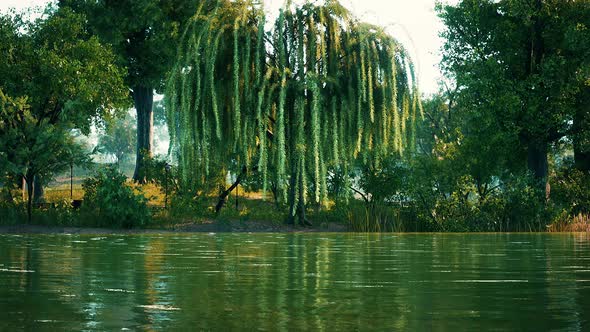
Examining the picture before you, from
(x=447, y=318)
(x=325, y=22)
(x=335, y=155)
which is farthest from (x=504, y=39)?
(x=447, y=318)

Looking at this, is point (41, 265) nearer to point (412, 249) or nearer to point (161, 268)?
point (161, 268)

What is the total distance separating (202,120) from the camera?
27.8 meters

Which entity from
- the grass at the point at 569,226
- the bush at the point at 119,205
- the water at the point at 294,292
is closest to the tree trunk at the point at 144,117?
the bush at the point at 119,205

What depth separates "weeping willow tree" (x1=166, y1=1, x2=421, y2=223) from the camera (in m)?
26.8

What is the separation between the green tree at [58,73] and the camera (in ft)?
120

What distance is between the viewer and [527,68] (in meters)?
40.2

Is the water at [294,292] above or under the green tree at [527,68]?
under

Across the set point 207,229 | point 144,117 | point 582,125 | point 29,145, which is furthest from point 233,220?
point 144,117

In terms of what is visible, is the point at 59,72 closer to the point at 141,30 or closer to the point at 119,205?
the point at 119,205

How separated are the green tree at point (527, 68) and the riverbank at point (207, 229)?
9.95 metres

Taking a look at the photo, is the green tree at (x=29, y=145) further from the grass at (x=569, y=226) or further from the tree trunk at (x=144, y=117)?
the grass at (x=569, y=226)

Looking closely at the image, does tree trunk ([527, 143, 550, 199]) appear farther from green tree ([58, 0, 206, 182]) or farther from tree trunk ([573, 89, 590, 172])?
green tree ([58, 0, 206, 182])

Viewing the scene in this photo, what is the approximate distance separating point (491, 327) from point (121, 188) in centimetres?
2753

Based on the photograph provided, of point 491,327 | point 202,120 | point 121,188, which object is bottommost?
point 491,327
